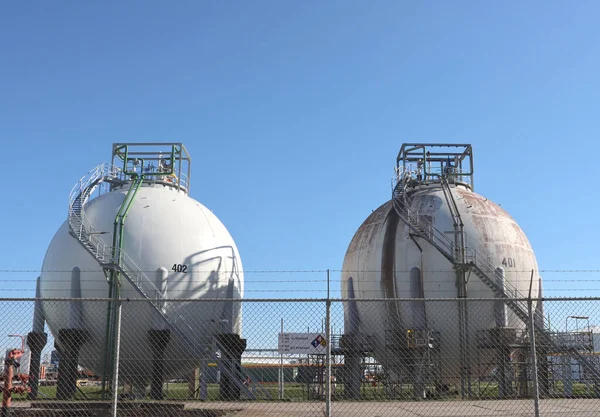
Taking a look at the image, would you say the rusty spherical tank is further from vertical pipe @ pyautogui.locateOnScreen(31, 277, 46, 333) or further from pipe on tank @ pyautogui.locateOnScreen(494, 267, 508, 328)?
vertical pipe @ pyautogui.locateOnScreen(31, 277, 46, 333)

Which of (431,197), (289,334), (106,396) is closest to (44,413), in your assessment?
(106,396)

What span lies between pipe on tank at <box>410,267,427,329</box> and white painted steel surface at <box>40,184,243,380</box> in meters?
6.68

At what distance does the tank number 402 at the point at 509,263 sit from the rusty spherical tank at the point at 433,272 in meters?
0.04

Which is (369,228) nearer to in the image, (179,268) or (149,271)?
(179,268)

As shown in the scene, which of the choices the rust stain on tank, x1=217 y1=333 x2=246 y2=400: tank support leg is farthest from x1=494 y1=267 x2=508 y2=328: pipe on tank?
x1=217 y1=333 x2=246 y2=400: tank support leg

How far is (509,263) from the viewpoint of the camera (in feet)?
84.6

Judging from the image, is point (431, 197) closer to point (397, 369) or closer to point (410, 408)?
point (397, 369)

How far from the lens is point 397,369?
24406 millimetres

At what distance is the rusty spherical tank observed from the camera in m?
24.7

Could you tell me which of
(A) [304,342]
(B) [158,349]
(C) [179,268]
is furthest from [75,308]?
(A) [304,342]

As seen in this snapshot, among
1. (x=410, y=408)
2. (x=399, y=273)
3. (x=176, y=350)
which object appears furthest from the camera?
(x=399, y=273)

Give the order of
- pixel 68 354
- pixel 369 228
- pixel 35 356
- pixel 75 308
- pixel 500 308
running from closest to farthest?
1. pixel 68 354
2. pixel 35 356
3. pixel 75 308
4. pixel 500 308
5. pixel 369 228

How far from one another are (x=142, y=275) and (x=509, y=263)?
14.1 metres

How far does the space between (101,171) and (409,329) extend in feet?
44.8
